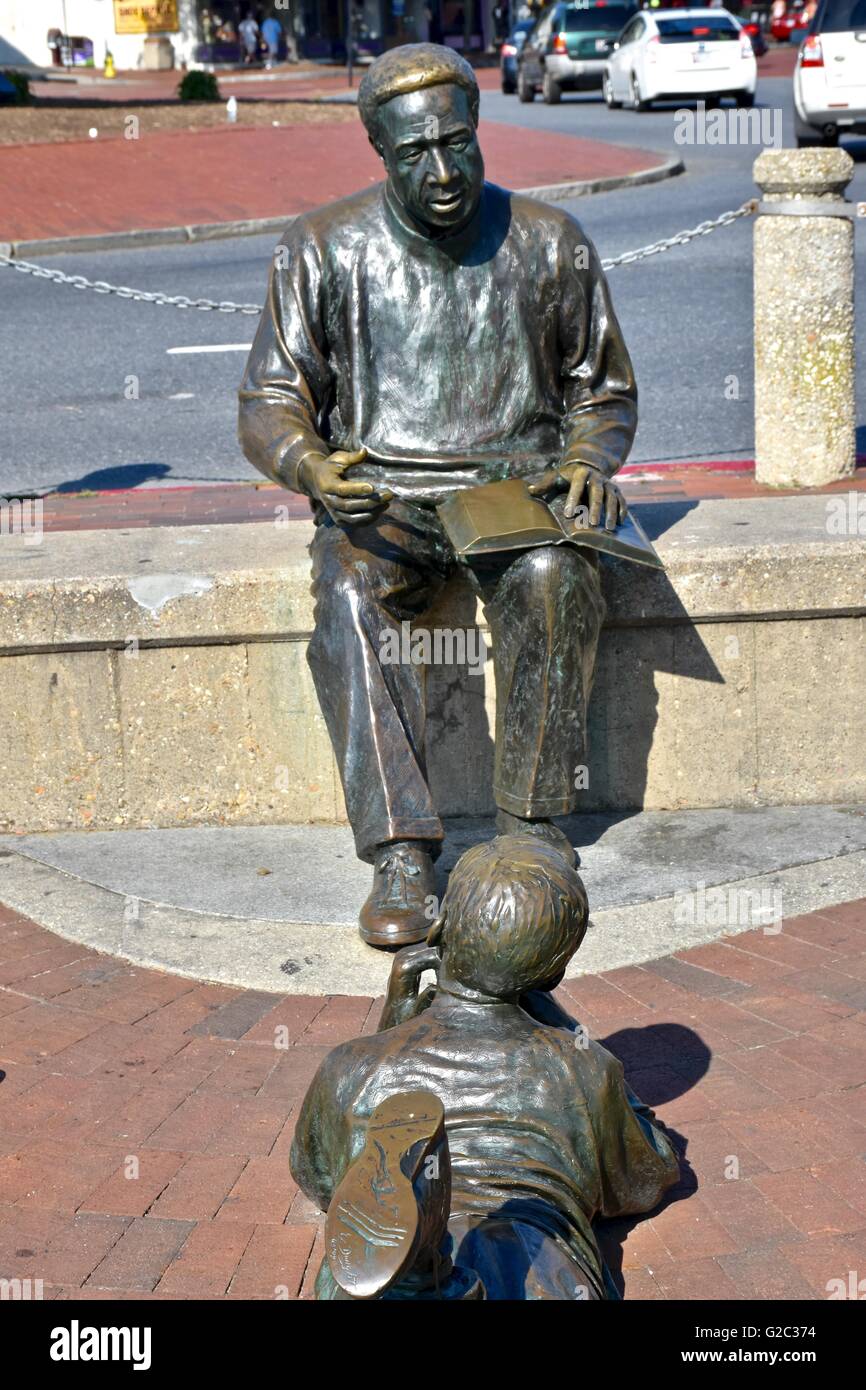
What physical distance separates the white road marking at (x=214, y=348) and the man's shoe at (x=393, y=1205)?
9.08 metres

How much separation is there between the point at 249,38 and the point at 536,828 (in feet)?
147

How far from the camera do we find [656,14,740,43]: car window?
85.7 feet

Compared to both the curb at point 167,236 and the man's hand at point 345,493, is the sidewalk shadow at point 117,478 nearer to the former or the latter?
the man's hand at point 345,493

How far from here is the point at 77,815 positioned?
5.13 metres

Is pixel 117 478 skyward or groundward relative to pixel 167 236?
groundward

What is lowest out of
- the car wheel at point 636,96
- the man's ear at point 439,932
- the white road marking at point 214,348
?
the man's ear at point 439,932

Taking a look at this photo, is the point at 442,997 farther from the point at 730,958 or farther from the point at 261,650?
the point at 261,650

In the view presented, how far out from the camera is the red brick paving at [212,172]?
1789cm

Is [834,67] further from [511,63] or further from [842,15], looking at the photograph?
[511,63]

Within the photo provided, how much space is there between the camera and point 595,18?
1249 inches

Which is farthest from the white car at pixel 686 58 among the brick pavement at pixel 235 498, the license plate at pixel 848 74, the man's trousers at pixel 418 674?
the man's trousers at pixel 418 674

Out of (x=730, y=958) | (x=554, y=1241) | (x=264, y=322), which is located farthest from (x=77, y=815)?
(x=554, y=1241)

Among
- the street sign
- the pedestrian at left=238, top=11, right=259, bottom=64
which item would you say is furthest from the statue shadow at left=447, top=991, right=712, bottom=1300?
the street sign

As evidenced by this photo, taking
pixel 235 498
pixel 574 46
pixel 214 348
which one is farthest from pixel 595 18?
pixel 235 498
